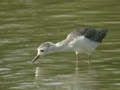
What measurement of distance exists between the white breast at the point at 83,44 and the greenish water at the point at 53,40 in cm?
50

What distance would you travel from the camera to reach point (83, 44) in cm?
1878

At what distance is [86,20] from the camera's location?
24484 millimetres

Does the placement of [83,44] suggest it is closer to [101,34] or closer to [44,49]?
[101,34]

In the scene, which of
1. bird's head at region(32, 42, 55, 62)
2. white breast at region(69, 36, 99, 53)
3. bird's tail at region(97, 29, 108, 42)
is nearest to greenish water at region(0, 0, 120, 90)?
bird's head at region(32, 42, 55, 62)

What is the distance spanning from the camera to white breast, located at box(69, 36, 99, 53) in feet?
61.4

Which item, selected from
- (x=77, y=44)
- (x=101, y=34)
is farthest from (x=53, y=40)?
(x=77, y=44)

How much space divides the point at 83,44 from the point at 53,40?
125 inches

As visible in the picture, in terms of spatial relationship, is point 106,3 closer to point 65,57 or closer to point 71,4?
point 71,4

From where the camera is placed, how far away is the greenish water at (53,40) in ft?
55.1

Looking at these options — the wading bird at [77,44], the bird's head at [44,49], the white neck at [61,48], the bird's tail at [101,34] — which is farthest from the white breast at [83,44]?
the bird's head at [44,49]

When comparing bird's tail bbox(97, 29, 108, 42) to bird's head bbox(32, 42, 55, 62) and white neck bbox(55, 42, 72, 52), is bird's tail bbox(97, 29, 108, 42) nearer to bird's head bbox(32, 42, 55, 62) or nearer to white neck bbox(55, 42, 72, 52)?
white neck bbox(55, 42, 72, 52)

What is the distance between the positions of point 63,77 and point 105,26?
6556 millimetres

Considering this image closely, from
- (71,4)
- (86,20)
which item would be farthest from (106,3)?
(86,20)

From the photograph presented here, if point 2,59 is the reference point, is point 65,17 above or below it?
above
